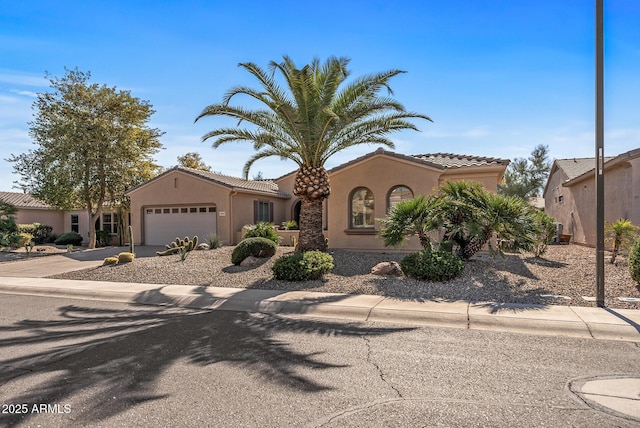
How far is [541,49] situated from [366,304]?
8.34 meters

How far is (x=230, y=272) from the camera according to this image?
12617 mm

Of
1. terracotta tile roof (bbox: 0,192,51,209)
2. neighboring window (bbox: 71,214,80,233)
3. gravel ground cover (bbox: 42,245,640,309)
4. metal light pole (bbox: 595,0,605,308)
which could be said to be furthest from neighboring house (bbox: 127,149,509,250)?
terracotta tile roof (bbox: 0,192,51,209)

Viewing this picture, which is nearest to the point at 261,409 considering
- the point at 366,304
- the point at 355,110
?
the point at 366,304

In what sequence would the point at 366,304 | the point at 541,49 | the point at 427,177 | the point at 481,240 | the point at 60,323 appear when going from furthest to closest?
the point at 427,177
the point at 481,240
the point at 541,49
the point at 366,304
the point at 60,323

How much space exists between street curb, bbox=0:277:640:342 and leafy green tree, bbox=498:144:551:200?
35802 mm

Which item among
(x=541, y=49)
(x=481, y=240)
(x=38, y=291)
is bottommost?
(x=38, y=291)

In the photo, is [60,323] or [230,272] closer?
[60,323]

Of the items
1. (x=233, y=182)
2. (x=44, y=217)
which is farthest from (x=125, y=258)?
(x=44, y=217)

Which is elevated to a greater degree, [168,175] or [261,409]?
[168,175]

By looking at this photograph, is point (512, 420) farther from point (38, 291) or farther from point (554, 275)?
point (38, 291)

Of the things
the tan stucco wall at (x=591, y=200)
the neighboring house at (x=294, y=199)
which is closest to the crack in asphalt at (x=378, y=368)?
the neighboring house at (x=294, y=199)

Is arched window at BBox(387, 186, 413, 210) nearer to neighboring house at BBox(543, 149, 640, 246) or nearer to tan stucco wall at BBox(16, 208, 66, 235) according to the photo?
neighboring house at BBox(543, 149, 640, 246)

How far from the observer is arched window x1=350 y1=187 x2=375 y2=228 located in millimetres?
17297

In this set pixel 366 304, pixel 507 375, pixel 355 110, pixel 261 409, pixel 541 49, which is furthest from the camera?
pixel 355 110
